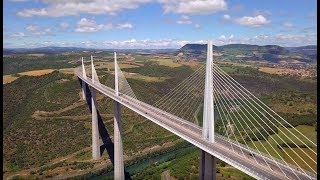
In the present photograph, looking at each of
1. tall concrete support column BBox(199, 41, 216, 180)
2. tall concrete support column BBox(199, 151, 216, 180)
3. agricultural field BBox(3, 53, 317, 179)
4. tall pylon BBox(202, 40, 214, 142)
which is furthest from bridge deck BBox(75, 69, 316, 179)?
agricultural field BBox(3, 53, 317, 179)

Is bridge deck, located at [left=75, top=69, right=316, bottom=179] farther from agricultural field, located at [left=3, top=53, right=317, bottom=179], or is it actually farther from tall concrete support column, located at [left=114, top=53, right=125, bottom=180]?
agricultural field, located at [left=3, top=53, right=317, bottom=179]

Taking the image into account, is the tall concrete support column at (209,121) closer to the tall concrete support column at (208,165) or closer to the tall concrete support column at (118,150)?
the tall concrete support column at (208,165)

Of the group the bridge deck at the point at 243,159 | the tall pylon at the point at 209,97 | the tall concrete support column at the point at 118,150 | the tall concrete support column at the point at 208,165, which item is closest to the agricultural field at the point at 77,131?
the tall concrete support column at the point at 118,150

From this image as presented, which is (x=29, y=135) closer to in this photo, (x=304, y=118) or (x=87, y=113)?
(x=87, y=113)

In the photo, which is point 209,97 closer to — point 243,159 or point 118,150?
point 243,159

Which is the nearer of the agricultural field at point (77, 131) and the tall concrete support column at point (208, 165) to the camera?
the tall concrete support column at point (208, 165)

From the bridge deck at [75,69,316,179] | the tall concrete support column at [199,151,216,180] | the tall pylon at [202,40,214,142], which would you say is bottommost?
the tall concrete support column at [199,151,216,180]

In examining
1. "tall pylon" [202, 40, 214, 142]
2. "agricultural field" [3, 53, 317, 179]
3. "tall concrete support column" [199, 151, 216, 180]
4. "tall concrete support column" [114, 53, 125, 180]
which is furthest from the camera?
"agricultural field" [3, 53, 317, 179]

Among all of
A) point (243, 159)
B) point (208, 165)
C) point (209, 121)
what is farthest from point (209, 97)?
point (243, 159)

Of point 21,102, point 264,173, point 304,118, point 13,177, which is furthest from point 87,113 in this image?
point 264,173

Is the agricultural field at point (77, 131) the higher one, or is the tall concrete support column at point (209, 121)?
the tall concrete support column at point (209, 121)

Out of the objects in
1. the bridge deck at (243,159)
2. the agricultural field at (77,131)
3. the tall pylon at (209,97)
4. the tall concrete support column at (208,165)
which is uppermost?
the tall pylon at (209,97)

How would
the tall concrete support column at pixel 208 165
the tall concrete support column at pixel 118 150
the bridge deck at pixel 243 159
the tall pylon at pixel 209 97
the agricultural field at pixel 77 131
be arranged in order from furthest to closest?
the agricultural field at pixel 77 131, the tall concrete support column at pixel 118 150, the tall pylon at pixel 209 97, the tall concrete support column at pixel 208 165, the bridge deck at pixel 243 159

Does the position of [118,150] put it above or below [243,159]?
below
